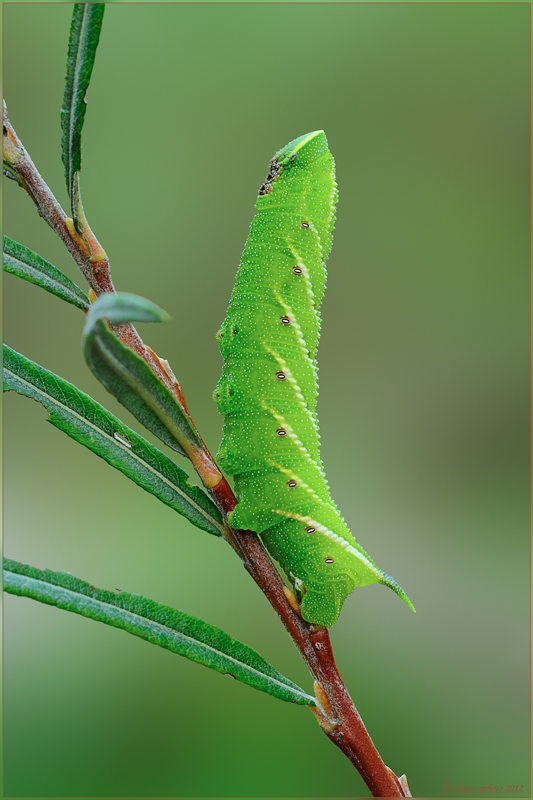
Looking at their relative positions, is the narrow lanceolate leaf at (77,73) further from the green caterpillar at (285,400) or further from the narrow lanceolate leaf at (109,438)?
the green caterpillar at (285,400)

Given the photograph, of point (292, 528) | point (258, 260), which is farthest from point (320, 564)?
point (258, 260)

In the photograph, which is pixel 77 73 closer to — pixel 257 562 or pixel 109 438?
pixel 109 438

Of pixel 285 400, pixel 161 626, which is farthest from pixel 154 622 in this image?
pixel 285 400

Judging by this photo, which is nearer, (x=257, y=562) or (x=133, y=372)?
(x=133, y=372)

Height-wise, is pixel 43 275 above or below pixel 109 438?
above

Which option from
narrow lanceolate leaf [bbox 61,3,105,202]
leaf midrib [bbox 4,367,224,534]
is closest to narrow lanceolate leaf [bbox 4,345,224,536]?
leaf midrib [bbox 4,367,224,534]

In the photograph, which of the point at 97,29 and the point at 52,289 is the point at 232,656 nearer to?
the point at 52,289

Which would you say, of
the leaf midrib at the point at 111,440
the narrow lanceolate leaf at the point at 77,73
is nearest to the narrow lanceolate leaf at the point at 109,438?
the leaf midrib at the point at 111,440
